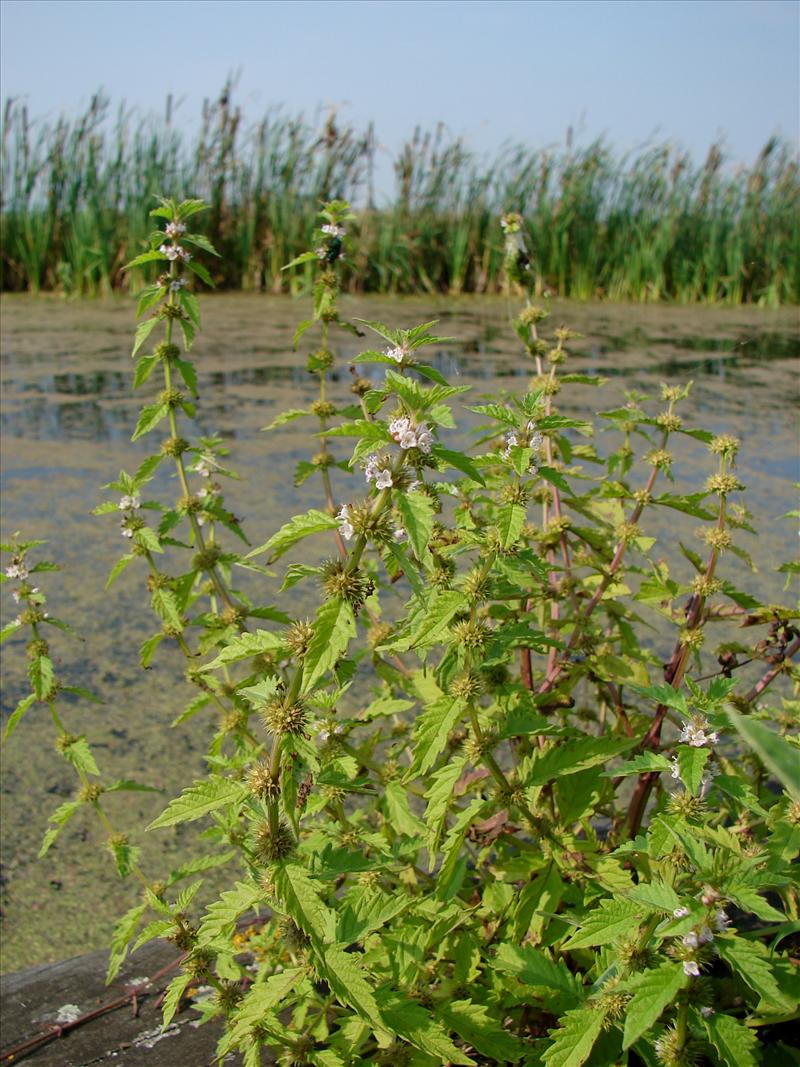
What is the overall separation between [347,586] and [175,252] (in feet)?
3.20

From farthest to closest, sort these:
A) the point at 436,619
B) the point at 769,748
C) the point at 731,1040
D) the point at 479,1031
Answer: the point at 479,1031 < the point at 436,619 < the point at 731,1040 < the point at 769,748

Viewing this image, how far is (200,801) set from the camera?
115cm

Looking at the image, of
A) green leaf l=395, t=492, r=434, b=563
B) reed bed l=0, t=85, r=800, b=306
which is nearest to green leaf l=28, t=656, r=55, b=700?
green leaf l=395, t=492, r=434, b=563

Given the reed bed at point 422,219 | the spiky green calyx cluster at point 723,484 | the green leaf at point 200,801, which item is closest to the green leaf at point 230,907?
the green leaf at point 200,801

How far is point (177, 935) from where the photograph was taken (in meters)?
1.37

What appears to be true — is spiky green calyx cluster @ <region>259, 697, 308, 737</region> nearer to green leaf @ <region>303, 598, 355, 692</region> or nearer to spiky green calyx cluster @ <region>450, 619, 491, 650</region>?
green leaf @ <region>303, 598, 355, 692</region>

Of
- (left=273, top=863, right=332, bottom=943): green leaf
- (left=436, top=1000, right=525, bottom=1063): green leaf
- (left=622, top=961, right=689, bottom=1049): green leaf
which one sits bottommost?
(left=436, top=1000, right=525, bottom=1063): green leaf

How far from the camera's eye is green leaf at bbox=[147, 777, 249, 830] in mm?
1119

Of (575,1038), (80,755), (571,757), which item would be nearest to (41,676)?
(80,755)

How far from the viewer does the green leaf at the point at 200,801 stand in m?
1.12

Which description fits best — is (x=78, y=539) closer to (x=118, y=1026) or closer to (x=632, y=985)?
(x=118, y=1026)

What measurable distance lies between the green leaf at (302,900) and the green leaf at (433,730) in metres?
0.19

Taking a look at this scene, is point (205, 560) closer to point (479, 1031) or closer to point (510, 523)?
point (510, 523)

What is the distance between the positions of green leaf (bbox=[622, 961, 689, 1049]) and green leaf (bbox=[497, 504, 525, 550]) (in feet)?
1.55
